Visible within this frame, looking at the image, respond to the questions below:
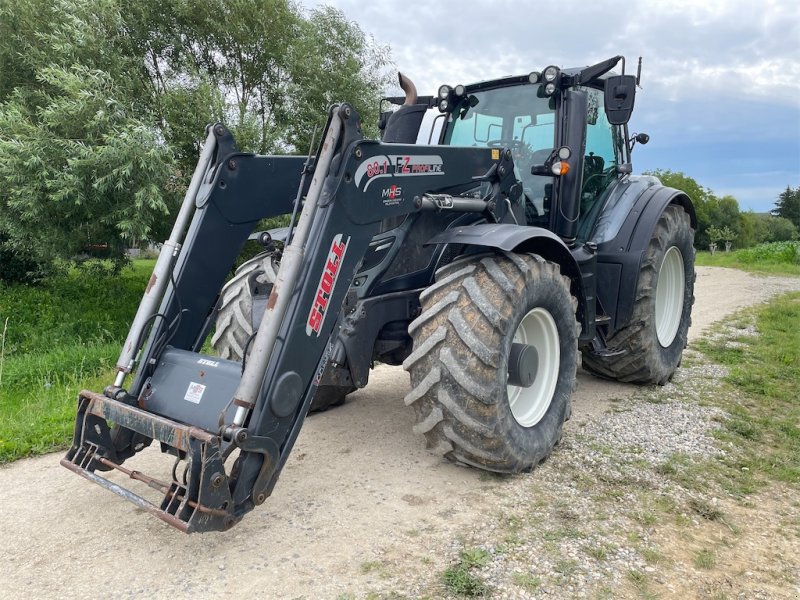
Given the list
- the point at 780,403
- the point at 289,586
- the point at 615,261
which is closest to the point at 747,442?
the point at 780,403

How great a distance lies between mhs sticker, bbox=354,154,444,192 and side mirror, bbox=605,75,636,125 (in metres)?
1.42

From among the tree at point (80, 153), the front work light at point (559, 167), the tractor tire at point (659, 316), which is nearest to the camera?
the front work light at point (559, 167)

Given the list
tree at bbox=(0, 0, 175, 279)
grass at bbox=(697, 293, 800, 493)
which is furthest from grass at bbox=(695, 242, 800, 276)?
tree at bbox=(0, 0, 175, 279)

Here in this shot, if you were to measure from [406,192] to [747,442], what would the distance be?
295 cm

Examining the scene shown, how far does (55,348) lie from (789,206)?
3331 inches

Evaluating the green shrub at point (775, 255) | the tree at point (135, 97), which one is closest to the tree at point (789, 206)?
the green shrub at point (775, 255)

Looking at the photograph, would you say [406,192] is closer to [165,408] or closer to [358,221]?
[358,221]

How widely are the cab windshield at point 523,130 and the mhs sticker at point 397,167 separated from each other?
1329 mm

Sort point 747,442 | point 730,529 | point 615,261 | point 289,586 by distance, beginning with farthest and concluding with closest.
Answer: point 615,261 < point 747,442 < point 730,529 < point 289,586

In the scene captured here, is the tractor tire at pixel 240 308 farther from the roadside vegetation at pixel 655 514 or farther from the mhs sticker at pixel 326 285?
the roadside vegetation at pixel 655 514

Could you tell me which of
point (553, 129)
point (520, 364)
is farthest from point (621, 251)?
point (520, 364)

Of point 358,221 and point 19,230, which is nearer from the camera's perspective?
point 358,221

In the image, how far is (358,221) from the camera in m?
3.09

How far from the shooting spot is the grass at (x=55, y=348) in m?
4.59
